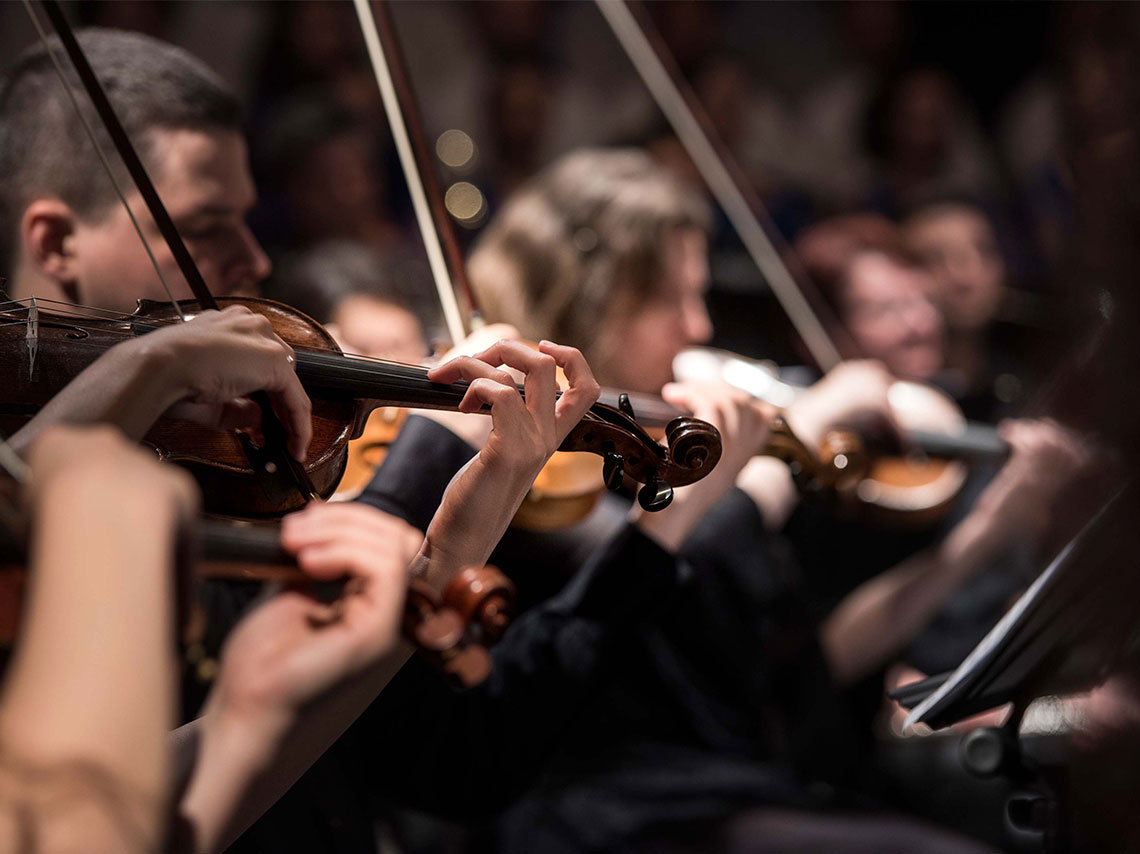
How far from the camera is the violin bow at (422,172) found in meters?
1.01

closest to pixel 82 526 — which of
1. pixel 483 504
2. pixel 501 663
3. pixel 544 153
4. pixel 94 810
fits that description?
pixel 94 810

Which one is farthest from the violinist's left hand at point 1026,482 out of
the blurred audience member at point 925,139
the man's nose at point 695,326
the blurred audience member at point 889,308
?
the blurred audience member at point 925,139

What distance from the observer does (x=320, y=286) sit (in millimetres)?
1324

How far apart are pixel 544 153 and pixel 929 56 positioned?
1414mm

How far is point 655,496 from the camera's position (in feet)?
2.43

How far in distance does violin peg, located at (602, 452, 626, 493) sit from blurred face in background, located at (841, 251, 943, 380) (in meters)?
1.44

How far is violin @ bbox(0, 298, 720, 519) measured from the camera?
1.84 feet

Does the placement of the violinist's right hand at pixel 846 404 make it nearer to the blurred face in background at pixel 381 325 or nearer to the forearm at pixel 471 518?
the blurred face in background at pixel 381 325

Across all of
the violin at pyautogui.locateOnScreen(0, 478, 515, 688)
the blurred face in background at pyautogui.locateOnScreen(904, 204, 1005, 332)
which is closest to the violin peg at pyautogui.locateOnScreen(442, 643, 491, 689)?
the violin at pyautogui.locateOnScreen(0, 478, 515, 688)

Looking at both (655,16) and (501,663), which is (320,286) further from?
(655,16)

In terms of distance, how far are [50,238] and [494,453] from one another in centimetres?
35

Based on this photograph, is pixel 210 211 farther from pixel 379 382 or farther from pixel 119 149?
pixel 379 382

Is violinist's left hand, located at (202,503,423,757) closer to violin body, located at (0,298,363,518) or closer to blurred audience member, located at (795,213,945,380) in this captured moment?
violin body, located at (0,298,363,518)

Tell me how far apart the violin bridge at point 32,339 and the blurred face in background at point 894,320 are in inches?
67.5
